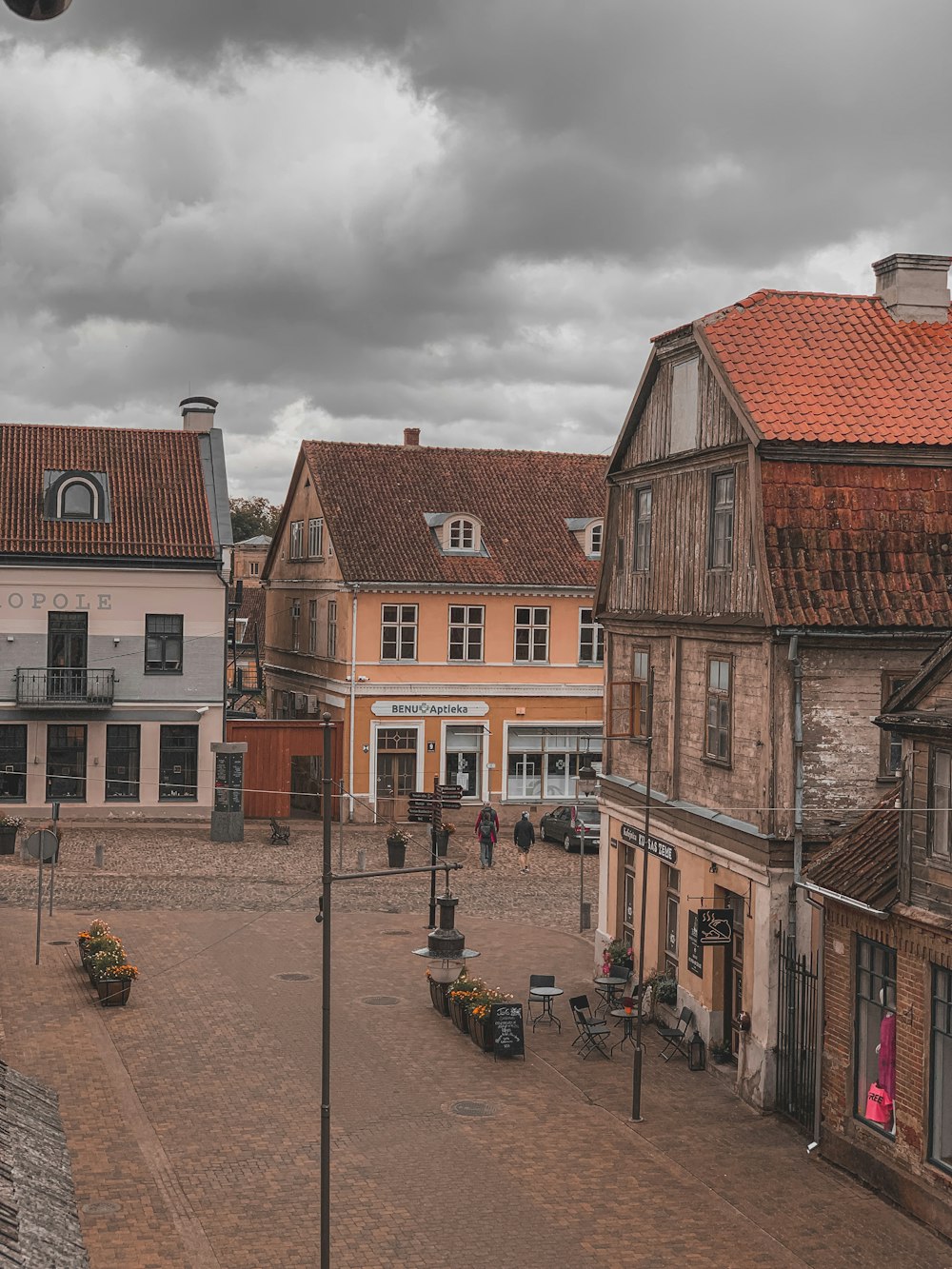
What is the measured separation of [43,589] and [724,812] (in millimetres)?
26263

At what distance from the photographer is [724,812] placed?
21.9 metres

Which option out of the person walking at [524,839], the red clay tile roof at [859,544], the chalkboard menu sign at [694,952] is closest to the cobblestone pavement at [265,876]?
the person walking at [524,839]

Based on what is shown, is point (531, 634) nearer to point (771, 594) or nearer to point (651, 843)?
point (651, 843)

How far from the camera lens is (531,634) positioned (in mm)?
47125

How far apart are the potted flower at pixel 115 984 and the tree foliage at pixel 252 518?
103 meters

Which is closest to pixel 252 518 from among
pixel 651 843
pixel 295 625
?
pixel 295 625

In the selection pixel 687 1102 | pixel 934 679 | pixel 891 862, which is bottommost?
pixel 687 1102

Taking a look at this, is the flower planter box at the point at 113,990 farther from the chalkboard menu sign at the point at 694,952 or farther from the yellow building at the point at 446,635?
the yellow building at the point at 446,635

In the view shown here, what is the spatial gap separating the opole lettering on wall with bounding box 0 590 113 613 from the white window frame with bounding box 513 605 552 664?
12.4 metres

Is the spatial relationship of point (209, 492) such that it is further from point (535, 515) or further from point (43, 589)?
point (535, 515)

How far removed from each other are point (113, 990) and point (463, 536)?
25171 millimetres

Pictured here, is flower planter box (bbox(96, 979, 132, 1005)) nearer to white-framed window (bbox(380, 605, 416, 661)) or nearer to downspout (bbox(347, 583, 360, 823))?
downspout (bbox(347, 583, 360, 823))

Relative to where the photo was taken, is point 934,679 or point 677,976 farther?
point 677,976

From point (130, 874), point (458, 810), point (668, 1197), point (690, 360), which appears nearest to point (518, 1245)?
point (668, 1197)
